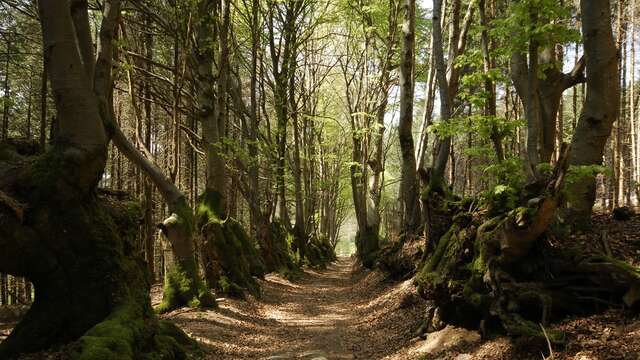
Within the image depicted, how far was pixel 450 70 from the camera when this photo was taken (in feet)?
37.8

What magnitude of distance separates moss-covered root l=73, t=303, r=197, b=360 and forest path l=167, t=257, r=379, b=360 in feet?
4.06

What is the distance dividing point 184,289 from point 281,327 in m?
2.41

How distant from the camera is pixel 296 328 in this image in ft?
35.1

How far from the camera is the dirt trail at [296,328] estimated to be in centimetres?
820

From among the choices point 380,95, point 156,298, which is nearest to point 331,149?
point 380,95

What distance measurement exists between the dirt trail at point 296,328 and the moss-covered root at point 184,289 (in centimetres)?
41

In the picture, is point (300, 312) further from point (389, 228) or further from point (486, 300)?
point (389, 228)

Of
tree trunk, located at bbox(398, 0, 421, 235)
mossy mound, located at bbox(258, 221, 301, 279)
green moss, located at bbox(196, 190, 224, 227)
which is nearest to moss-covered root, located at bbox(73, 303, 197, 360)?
green moss, located at bbox(196, 190, 224, 227)

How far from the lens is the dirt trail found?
26.9 ft

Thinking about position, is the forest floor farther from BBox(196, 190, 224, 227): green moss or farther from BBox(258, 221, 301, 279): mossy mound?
BBox(258, 221, 301, 279): mossy mound

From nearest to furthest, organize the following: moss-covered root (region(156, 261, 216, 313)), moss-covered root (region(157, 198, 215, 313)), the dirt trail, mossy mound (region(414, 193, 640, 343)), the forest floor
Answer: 1. the forest floor
2. mossy mound (region(414, 193, 640, 343))
3. the dirt trail
4. moss-covered root (region(157, 198, 215, 313))
5. moss-covered root (region(156, 261, 216, 313))

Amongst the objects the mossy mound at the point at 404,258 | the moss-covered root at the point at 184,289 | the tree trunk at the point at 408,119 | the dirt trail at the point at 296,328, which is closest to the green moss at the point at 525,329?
the dirt trail at the point at 296,328

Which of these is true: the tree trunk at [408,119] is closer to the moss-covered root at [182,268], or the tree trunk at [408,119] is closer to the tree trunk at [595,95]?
the tree trunk at [595,95]

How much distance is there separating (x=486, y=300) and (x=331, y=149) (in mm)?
31399
